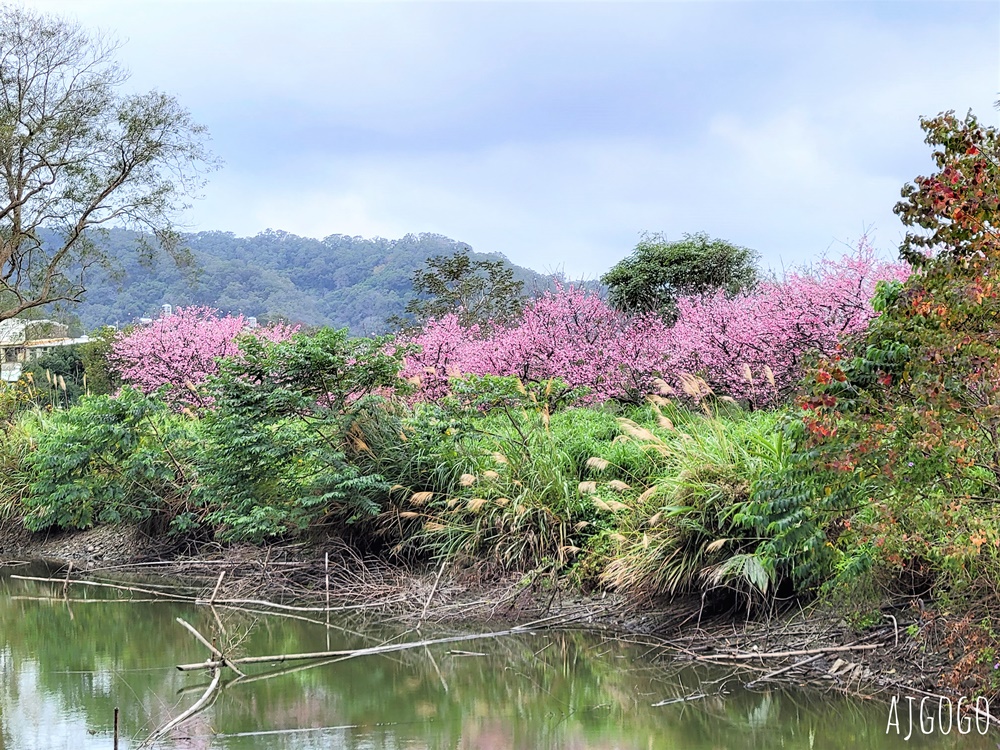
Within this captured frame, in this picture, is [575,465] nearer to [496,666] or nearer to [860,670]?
[496,666]

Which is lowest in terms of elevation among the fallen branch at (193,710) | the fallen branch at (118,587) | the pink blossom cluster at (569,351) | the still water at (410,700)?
the fallen branch at (118,587)

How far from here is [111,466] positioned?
12.9 metres

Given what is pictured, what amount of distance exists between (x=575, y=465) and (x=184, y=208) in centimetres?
1844

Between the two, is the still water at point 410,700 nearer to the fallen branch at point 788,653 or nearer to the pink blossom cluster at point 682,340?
the fallen branch at point 788,653

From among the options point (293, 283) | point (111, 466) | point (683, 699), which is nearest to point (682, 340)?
point (111, 466)

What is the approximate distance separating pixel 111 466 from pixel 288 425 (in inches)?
127

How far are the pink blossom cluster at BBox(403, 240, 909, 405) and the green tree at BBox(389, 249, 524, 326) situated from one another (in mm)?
8129

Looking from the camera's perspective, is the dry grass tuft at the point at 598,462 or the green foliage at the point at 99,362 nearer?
the dry grass tuft at the point at 598,462

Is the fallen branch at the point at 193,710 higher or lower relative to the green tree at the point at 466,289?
lower

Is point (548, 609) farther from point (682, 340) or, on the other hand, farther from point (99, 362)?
point (99, 362)

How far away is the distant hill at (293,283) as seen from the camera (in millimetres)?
57500

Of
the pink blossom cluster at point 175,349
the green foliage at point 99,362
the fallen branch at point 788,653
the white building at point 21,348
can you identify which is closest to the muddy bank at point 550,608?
the fallen branch at point 788,653

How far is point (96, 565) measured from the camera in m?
12.5

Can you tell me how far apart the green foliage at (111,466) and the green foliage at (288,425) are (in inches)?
66.6
